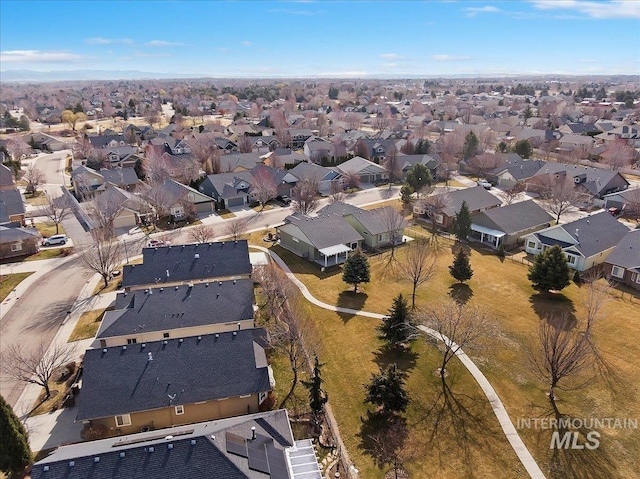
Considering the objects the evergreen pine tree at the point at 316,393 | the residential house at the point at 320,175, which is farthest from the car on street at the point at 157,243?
the evergreen pine tree at the point at 316,393

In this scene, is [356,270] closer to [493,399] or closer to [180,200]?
[493,399]

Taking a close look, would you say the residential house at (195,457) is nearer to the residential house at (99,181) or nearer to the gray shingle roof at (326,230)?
the gray shingle roof at (326,230)

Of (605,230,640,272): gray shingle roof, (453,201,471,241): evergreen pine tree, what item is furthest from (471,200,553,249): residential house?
(605,230,640,272): gray shingle roof

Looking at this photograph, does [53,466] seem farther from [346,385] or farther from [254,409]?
[346,385]

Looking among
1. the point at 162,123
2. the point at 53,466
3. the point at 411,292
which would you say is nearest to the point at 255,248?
the point at 411,292

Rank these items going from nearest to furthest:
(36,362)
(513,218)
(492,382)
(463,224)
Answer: (36,362) → (492,382) → (463,224) → (513,218)

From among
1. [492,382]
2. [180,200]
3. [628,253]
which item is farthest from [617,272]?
[180,200]

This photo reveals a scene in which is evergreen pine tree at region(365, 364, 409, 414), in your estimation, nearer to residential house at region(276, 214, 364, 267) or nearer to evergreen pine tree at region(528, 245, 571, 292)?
residential house at region(276, 214, 364, 267)
